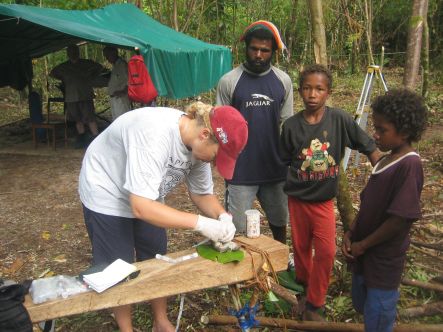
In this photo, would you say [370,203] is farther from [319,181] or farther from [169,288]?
[169,288]

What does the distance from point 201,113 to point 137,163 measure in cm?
36

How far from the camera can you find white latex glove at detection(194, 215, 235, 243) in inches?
78.4

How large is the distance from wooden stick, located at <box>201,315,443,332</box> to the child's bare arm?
1.84ft

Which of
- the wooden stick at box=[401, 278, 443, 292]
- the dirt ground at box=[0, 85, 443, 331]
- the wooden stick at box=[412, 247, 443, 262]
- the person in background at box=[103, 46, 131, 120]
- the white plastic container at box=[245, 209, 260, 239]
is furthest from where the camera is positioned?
the person in background at box=[103, 46, 131, 120]

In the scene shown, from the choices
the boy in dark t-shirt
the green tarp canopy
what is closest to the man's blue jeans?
the boy in dark t-shirt

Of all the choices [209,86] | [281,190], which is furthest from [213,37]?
[281,190]

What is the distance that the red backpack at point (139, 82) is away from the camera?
7020mm

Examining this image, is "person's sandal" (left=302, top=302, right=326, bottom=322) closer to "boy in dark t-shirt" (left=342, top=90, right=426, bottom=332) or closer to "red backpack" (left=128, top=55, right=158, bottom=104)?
"boy in dark t-shirt" (left=342, top=90, right=426, bottom=332)

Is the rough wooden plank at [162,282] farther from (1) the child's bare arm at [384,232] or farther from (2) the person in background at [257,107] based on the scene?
(2) the person in background at [257,107]

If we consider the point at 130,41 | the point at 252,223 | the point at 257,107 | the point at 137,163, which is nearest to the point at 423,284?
the point at 252,223

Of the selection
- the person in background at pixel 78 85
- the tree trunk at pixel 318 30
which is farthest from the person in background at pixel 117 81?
the tree trunk at pixel 318 30

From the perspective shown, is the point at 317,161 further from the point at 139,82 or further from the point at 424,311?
the point at 139,82

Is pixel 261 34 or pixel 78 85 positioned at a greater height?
pixel 261 34

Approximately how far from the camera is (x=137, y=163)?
6.05 feet
